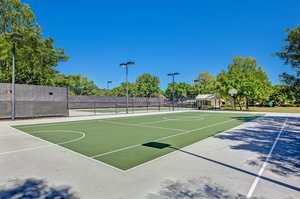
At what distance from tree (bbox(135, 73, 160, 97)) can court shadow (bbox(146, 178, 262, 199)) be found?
46.4m

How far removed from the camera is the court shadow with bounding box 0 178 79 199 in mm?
2525

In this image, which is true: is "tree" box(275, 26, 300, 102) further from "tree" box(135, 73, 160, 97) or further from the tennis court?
"tree" box(135, 73, 160, 97)

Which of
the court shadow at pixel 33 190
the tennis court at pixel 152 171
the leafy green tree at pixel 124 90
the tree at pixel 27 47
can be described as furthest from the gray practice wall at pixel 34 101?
the leafy green tree at pixel 124 90

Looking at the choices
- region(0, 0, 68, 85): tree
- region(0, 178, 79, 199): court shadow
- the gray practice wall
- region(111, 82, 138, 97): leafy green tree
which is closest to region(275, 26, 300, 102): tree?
region(0, 178, 79, 199): court shadow

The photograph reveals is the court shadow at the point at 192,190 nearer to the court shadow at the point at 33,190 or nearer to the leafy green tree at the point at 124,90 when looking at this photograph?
the court shadow at the point at 33,190

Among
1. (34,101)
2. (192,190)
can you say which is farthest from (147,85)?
(192,190)

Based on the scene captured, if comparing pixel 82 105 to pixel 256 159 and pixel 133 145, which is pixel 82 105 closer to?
pixel 133 145

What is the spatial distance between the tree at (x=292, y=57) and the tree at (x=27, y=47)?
2432cm

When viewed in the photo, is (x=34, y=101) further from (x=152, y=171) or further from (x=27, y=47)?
(x=152, y=171)

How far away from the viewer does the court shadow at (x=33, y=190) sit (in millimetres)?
2525

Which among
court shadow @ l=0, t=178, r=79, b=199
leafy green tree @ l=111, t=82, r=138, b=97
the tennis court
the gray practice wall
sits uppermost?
leafy green tree @ l=111, t=82, r=138, b=97

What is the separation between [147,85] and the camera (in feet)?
166

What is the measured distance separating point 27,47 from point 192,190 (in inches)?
878

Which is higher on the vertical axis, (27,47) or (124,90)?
(27,47)
